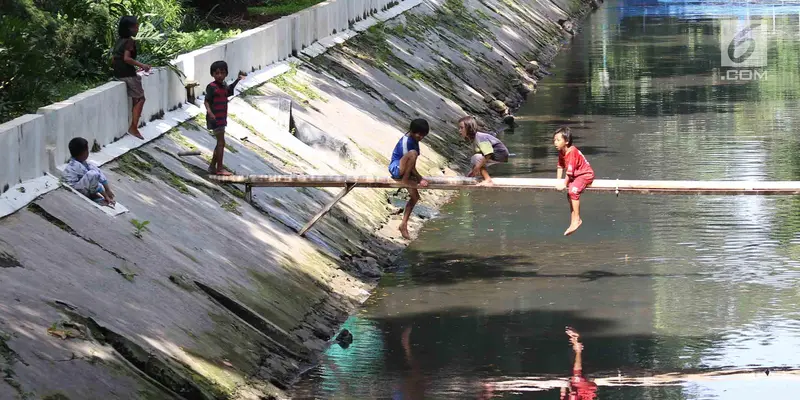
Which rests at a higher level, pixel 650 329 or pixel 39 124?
pixel 39 124

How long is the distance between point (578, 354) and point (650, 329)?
1441 mm

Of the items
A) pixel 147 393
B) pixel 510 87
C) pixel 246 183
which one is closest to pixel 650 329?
pixel 246 183

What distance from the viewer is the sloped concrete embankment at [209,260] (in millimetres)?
14312

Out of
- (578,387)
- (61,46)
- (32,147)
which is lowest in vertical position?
(578,387)

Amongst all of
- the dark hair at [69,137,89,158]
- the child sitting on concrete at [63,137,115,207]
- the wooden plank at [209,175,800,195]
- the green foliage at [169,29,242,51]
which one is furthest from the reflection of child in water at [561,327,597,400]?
the green foliage at [169,29,242,51]

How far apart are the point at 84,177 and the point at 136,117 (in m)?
3.49

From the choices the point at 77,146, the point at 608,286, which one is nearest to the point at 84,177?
the point at 77,146

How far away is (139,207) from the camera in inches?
745

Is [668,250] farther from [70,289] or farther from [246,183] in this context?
[70,289]

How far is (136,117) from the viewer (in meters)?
21.5

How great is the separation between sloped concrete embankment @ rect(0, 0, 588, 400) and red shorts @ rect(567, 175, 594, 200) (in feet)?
10.3

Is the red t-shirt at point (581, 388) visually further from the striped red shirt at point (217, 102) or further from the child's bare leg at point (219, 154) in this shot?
the striped red shirt at point (217, 102)

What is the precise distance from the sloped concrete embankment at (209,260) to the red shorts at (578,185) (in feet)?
10.3

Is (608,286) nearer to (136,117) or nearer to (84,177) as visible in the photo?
(136,117)
